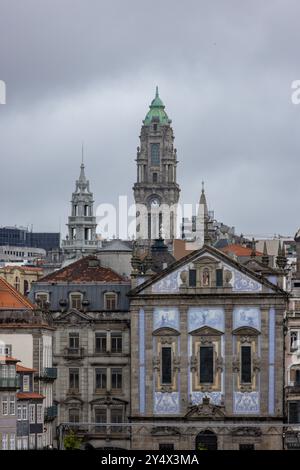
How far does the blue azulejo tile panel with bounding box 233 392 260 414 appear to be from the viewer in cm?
11800

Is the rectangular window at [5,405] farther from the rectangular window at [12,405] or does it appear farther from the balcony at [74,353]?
the balcony at [74,353]

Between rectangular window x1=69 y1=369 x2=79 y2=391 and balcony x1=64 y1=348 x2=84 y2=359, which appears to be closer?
balcony x1=64 y1=348 x2=84 y2=359

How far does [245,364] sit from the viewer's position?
11869cm

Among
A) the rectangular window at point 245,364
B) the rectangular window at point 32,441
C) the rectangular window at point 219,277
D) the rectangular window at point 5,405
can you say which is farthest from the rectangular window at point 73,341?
the rectangular window at point 5,405

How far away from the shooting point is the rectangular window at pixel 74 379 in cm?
12131

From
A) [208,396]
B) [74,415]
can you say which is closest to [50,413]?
[74,415]

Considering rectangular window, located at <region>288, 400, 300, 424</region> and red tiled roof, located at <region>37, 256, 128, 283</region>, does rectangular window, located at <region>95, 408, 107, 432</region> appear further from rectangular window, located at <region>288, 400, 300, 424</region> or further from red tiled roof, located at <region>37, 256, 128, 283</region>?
rectangular window, located at <region>288, 400, 300, 424</region>

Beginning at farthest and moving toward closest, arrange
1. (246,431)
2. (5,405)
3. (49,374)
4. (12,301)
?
1. (246,431)
2. (49,374)
3. (12,301)
4. (5,405)

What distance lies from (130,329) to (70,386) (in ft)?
15.6

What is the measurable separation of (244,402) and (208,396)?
200 centimetres

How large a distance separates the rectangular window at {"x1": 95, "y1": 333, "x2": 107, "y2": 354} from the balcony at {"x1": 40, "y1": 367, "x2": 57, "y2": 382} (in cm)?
348

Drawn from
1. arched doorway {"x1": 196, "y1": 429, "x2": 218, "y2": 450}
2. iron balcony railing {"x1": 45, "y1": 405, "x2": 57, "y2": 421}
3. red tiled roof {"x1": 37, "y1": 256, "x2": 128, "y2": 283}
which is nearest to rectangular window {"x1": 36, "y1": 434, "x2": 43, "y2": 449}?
iron balcony railing {"x1": 45, "y1": 405, "x2": 57, "y2": 421}

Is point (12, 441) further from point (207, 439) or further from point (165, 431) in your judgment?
point (207, 439)

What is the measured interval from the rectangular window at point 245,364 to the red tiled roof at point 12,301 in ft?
40.1
